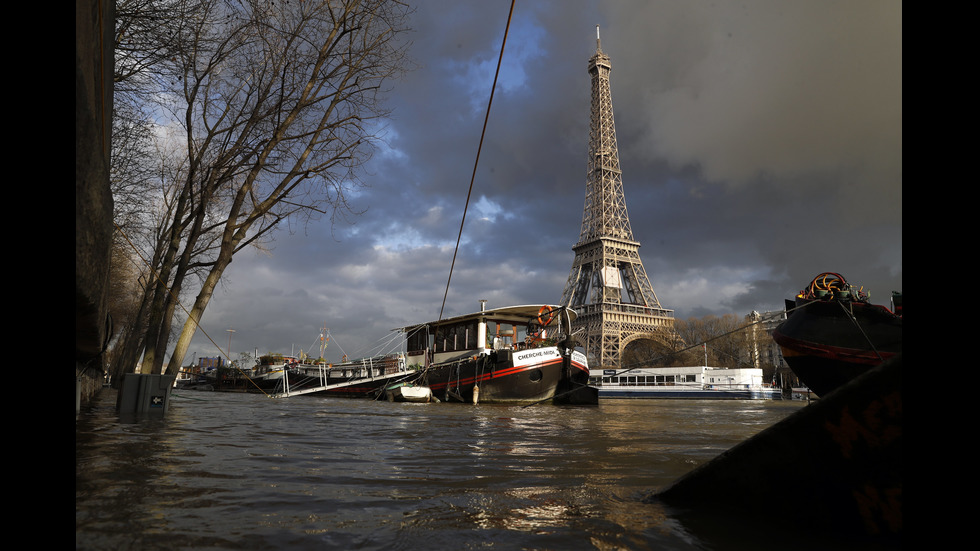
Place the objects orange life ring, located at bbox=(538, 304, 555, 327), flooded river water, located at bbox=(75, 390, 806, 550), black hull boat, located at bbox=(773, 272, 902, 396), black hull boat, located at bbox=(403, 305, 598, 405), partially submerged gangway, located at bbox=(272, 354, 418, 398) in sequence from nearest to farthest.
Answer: flooded river water, located at bbox=(75, 390, 806, 550) → black hull boat, located at bbox=(773, 272, 902, 396) → black hull boat, located at bbox=(403, 305, 598, 405) → orange life ring, located at bbox=(538, 304, 555, 327) → partially submerged gangway, located at bbox=(272, 354, 418, 398)

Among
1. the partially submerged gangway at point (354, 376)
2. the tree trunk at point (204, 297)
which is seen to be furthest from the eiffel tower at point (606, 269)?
the tree trunk at point (204, 297)

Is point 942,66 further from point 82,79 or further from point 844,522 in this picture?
point 82,79

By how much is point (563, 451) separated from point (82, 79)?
4.19 metres

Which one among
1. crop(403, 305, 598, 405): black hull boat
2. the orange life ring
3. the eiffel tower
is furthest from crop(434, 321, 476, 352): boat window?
the eiffel tower

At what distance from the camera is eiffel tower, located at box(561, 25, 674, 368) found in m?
55.8

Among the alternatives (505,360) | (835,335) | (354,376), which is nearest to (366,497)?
(835,335)

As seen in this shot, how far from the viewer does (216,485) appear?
256 centimetres

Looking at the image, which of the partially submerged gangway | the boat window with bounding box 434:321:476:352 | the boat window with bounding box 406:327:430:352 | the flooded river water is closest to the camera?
the flooded river water

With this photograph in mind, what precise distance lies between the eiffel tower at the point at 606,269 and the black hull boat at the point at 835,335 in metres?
38.2

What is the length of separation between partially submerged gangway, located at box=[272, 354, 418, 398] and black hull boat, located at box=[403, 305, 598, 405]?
140 centimetres

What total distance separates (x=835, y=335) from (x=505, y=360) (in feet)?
33.9

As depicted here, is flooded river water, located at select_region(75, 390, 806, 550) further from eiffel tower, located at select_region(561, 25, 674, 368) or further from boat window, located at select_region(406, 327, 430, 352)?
eiffel tower, located at select_region(561, 25, 674, 368)

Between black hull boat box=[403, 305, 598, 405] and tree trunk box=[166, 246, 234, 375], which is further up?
tree trunk box=[166, 246, 234, 375]

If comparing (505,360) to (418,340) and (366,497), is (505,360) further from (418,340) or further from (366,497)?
(366,497)
